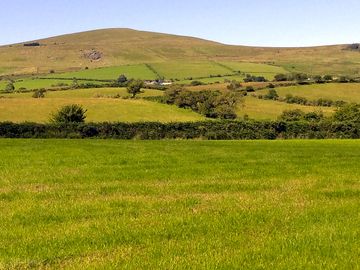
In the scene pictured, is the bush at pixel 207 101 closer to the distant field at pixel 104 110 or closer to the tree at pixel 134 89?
the distant field at pixel 104 110

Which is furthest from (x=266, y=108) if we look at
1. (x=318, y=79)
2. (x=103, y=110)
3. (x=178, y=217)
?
(x=178, y=217)

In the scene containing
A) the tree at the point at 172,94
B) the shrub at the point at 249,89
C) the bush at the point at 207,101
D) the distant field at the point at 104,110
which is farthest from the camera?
the shrub at the point at 249,89

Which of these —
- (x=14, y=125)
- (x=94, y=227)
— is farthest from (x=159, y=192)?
(x=14, y=125)

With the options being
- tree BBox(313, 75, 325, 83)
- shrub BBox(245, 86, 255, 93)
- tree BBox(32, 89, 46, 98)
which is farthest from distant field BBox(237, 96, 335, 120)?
tree BBox(32, 89, 46, 98)

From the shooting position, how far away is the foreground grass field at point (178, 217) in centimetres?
1104

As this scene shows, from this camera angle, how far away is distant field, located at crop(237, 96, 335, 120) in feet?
398

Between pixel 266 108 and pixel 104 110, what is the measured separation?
40.8 metres

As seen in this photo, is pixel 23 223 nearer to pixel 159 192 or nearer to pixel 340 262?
pixel 159 192

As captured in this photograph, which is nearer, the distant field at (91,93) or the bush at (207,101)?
the bush at (207,101)

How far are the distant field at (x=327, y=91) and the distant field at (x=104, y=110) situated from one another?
41647 mm

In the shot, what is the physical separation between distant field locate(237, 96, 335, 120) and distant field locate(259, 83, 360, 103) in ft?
41.7

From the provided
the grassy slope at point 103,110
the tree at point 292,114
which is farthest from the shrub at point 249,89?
the grassy slope at point 103,110

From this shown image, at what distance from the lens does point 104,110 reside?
117750mm

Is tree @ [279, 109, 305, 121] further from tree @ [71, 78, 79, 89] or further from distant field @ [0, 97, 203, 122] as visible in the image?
tree @ [71, 78, 79, 89]
